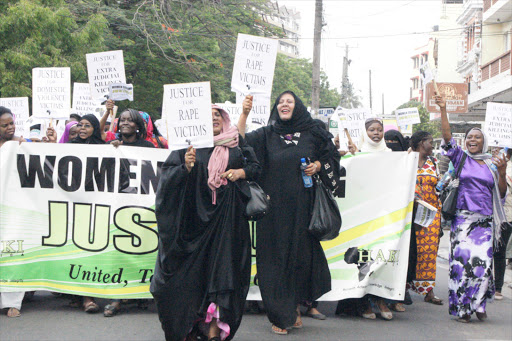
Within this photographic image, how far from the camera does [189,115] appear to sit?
5.03m

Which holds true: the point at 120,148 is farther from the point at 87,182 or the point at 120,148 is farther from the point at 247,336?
the point at 247,336

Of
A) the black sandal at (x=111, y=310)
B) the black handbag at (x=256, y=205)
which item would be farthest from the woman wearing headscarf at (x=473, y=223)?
the black sandal at (x=111, y=310)

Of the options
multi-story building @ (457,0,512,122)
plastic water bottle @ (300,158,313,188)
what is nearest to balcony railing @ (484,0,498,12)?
multi-story building @ (457,0,512,122)

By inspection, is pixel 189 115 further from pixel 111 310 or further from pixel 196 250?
pixel 111 310

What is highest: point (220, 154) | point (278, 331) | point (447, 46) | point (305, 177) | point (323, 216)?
point (447, 46)

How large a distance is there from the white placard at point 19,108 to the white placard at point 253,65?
315 centimetres

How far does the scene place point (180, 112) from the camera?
16.6 ft

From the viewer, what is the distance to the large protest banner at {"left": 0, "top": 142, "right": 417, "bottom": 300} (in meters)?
6.40

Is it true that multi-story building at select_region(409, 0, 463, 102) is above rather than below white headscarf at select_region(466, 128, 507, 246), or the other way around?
above

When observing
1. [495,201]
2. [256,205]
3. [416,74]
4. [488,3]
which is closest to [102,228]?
[256,205]

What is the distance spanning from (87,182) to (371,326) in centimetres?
289

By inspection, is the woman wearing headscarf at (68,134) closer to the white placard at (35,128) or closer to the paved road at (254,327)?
the white placard at (35,128)

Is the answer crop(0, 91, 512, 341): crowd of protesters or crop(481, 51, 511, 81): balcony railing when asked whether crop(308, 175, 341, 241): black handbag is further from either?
crop(481, 51, 511, 81): balcony railing

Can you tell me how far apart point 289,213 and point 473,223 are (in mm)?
1778
